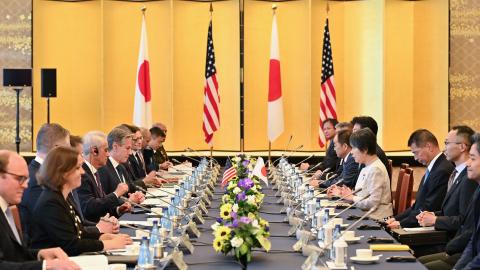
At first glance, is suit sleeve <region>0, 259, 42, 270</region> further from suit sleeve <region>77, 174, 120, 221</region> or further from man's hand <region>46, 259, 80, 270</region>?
suit sleeve <region>77, 174, 120, 221</region>

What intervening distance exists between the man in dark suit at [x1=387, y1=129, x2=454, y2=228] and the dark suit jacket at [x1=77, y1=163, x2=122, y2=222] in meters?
2.07

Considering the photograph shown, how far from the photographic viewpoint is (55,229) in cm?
428

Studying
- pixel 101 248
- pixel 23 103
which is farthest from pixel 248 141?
pixel 101 248

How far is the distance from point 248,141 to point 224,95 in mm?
889

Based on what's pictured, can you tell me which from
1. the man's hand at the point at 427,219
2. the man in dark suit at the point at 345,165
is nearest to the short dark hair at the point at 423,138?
the man's hand at the point at 427,219

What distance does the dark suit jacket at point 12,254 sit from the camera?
139 inches

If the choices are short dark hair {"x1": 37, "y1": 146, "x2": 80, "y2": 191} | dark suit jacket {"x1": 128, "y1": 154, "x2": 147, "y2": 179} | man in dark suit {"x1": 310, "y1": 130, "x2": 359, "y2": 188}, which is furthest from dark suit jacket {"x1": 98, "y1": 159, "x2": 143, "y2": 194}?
short dark hair {"x1": 37, "y1": 146, "x2": 80, "y2": 191}

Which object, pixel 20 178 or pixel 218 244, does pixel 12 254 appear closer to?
pixel 20 178

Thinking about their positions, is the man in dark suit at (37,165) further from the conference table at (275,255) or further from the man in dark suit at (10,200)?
the conference table at (275,255)

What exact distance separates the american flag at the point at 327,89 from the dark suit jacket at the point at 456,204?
731cm

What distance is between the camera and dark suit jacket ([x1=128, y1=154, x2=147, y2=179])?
925 centimetres

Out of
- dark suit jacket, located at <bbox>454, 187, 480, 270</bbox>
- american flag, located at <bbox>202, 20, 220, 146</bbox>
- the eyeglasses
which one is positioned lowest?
dark suit jacket, located at <bbox>454, 187, 480, 270</bbox>

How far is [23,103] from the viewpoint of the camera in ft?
44.6

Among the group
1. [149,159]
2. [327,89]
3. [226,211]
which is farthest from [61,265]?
[327,89]
